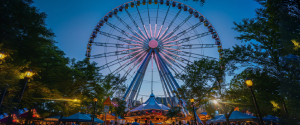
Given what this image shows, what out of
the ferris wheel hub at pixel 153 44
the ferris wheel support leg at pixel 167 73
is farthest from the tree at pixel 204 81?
the ferris wheel hub at pixel 153 44

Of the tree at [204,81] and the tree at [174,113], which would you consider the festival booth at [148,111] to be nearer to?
the tree at [174,113]

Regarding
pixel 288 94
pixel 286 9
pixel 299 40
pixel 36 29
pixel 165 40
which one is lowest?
pixel 288 94

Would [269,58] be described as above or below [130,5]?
below

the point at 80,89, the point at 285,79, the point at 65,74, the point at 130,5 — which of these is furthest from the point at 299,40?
the point at 130,5

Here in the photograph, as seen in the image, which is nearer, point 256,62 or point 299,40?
Result: point 299,40

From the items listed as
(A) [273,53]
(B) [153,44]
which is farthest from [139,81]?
(A) [273,53]

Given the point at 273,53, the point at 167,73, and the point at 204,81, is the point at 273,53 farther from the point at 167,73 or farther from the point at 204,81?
the point at 167,73

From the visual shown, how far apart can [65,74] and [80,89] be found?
322 cm

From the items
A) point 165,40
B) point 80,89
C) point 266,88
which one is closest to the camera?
point 266,88

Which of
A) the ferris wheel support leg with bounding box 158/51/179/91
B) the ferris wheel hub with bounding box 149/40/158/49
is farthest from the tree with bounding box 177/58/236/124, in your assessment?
the ferris wheel hub with bounding box 149/40/158/49

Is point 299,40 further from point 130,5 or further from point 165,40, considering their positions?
point 130,5

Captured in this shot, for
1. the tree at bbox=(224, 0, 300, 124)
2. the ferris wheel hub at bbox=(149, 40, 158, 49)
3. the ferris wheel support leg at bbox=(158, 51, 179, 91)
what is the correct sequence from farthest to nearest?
the ferris wheel hub at bbox=(149, 40, 158, 49) → the ferris wheel support leg at bbox=(158, 51, 179, 91) → the tree at bbox=(224, 0, 300, 124)

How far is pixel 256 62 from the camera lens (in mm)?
12008

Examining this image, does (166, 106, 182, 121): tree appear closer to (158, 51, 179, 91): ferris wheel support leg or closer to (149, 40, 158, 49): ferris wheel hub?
(158, 51, 179, 91): ferris wheel support leg
